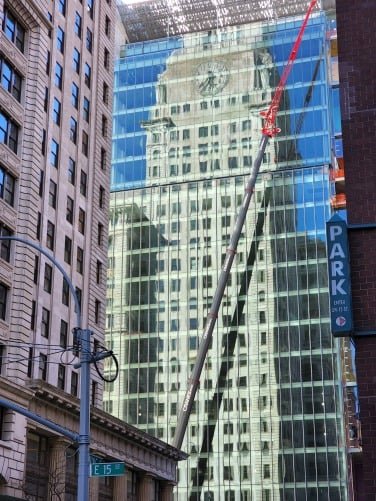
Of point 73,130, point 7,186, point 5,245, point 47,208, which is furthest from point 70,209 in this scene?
point 5,245

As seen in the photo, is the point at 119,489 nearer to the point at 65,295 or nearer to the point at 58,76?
the point at 65,295

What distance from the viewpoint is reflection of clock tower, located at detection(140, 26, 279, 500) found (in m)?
107

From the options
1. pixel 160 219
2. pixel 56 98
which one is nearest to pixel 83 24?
pixel 56 98

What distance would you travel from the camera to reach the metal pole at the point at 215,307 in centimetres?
9306

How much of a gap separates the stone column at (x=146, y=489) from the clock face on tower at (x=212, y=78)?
7456cm

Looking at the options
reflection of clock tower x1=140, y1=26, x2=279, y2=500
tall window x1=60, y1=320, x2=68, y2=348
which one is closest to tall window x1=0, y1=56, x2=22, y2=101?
tall window x1=60, y1=320, x2=68, y2=348

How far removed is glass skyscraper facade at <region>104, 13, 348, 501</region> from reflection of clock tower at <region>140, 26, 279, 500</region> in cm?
17

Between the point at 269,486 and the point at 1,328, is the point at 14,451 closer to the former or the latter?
the point at 1,328

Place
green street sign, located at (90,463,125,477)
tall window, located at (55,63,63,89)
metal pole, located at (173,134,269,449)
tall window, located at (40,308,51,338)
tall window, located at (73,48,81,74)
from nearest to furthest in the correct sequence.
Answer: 1. green street sign, located at (90,463,125,477)
2. tall window, located at (40,308,51,338)
3. tall window, located at (55,63,63,89)
4. tall window, located at (73,48,81,74)
5. metal pole, located at (173,134,269,449)

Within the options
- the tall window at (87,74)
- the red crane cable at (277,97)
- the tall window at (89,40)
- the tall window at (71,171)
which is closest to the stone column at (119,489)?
the tall window at (71,171)

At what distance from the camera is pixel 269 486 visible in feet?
343

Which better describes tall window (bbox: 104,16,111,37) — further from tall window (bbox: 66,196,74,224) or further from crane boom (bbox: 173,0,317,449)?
crane boom (bbox: 173,0,317,449)

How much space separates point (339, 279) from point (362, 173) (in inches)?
130

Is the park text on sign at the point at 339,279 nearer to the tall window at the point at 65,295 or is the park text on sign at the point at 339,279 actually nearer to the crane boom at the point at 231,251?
the tall window at the point at 65,295
